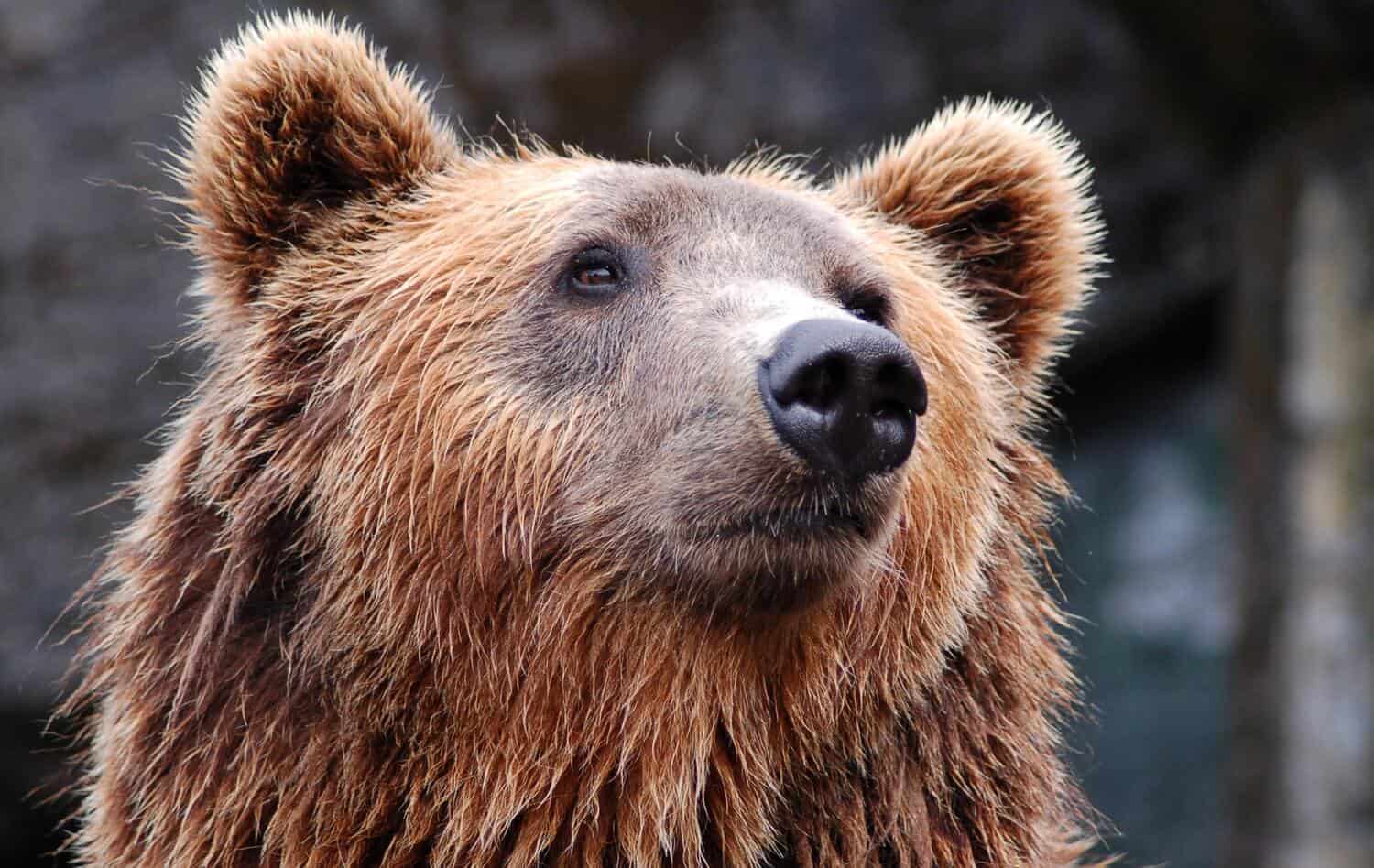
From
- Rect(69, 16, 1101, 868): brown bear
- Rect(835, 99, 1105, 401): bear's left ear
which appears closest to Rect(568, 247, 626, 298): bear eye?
Rect(69, 16, 1101, 868): brown bear

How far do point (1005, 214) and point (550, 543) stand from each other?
74.9 inches

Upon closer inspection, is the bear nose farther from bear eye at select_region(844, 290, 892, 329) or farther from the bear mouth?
bear eye at select_region(844, 290, 892, 329)

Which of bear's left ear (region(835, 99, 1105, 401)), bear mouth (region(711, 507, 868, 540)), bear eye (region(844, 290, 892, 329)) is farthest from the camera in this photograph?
bear's left ear (region(835, 99, 1105, 401))

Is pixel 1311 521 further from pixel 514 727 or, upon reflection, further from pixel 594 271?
pixel 514 727

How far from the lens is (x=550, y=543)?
144 inches

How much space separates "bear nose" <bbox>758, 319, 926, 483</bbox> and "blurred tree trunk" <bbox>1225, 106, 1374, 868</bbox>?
7.28 meters

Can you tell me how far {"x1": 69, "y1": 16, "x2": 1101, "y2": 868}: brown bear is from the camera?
3.52 metres

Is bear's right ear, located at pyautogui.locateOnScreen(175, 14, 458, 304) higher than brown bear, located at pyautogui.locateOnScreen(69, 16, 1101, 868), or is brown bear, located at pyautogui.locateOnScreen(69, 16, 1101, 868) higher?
bear's right ear, located at pyautogui.locateOnScreen(175, 14, 458, 304)

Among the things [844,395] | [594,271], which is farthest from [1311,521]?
[844,395]

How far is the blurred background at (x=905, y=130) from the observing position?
28.9 feet

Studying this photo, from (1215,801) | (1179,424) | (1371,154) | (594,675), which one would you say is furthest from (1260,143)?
(594,675)

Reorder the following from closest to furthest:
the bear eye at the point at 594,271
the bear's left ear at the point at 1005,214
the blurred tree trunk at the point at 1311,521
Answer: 1. the bear eye at the point at 594,271
2. the bear's left ear at the point at 1005,214
3. the blurred tree trunk at the point at 1311,521

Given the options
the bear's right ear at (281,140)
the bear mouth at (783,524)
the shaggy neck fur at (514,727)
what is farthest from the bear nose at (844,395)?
the bear's right ear at (281,140)

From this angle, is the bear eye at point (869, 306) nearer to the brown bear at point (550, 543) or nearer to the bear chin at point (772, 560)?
the brown bear at point (550, 543)
